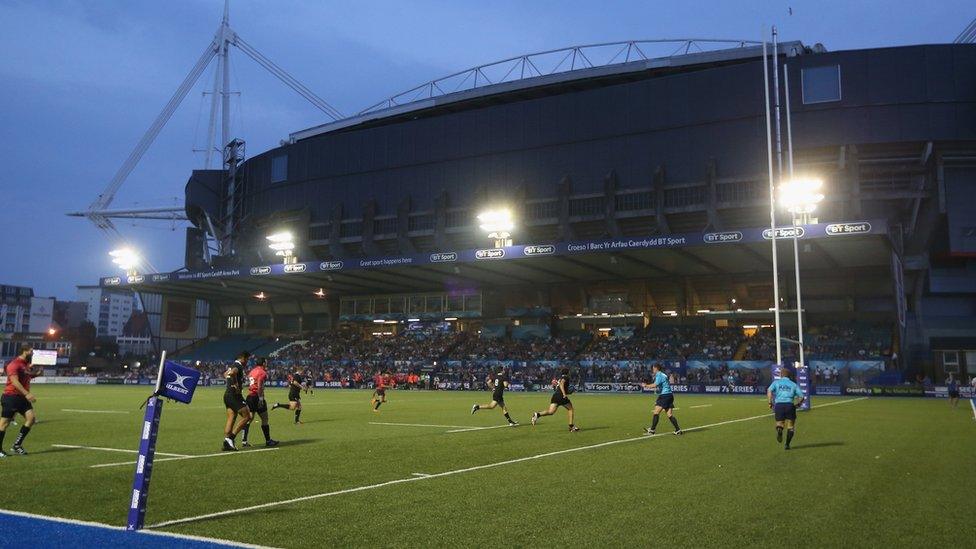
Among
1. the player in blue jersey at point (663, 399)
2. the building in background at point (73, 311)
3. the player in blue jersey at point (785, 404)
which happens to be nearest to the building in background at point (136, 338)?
the building in background at point (73, 311)

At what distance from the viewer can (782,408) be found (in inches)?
600

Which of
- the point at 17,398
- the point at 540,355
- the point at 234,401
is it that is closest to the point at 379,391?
the point at 234,401

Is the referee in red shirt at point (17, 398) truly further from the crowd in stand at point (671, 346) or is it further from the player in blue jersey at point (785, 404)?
the crowd in stand at point (671, 346)

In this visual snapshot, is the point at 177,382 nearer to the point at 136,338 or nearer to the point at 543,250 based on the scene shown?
the point at 543,250

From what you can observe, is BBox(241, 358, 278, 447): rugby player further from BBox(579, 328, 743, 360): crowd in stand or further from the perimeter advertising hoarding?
BBox(579, 328, 743, 360): crowd in stand

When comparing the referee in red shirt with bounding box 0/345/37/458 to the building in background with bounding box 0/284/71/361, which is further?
the building in background with bounding box 0/284/71/361

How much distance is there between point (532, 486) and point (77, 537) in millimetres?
5835

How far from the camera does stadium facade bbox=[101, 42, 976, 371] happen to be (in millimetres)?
52219

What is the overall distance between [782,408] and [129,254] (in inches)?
2675

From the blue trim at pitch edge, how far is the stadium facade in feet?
135

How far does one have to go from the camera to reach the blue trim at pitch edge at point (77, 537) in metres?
6.73

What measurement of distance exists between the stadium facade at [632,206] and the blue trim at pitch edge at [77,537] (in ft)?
135

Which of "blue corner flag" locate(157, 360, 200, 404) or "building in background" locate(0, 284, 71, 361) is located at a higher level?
"building in background" locate(0, 284, 71, 361)

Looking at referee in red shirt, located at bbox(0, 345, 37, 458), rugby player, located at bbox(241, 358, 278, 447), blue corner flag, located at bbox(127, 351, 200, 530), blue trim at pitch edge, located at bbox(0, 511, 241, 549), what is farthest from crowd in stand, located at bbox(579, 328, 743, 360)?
blue trim at pitch edge, located at bbox(0, 511, 241, 549)
